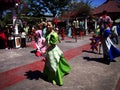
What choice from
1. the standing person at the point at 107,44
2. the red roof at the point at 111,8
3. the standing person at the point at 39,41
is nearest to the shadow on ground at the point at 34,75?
the standing person at the point at 39,41

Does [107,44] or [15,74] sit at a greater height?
[107,44]

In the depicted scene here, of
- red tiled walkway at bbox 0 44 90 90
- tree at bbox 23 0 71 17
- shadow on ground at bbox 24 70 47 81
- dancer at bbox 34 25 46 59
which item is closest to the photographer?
red tiled walkway at bbox 0 44 90 90

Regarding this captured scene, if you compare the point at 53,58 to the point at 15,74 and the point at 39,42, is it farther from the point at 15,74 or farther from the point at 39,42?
the point at 39,42

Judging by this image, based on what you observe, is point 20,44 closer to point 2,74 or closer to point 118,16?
point 2,74

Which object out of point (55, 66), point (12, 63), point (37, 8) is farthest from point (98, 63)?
point (37, 8)

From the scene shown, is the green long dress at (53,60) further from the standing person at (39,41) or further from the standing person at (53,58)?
the standing person at (39,41)

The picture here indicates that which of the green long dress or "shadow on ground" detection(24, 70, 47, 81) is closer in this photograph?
the green long dress

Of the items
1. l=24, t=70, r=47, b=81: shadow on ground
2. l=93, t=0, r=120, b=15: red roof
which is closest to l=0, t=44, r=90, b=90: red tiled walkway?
l=24, t=70, r=47, b=81: shadow on ground

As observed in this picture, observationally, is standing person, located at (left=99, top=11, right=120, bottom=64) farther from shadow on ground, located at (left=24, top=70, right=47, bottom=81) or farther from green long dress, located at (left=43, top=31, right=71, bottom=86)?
shadow on ground, located at (left=24, top=70, right=47, bottom=81)

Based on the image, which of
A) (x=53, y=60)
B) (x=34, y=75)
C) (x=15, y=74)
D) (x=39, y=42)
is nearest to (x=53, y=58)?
(x=53, y=60)

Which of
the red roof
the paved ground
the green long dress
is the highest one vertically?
the red roof

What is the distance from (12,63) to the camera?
8.45 meters

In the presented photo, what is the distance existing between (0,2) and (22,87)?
7.95m

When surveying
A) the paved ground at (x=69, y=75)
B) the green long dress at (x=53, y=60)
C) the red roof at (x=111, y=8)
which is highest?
the red roof at (x=111, y=8)
